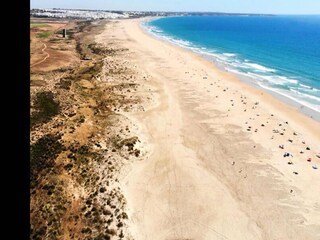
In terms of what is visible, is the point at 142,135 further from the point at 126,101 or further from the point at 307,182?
the point at 307,182

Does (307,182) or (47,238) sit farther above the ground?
(307,182)

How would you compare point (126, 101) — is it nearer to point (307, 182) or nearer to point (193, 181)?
point (193, 181)

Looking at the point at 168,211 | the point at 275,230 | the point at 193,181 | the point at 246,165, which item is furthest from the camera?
the point at 246,165

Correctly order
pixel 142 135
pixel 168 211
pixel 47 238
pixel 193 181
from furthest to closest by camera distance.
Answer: pixel 142 135 → pixel 193 181 → pixel 168 211 → pixel 47 238

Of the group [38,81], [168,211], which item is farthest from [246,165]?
[38,81]
